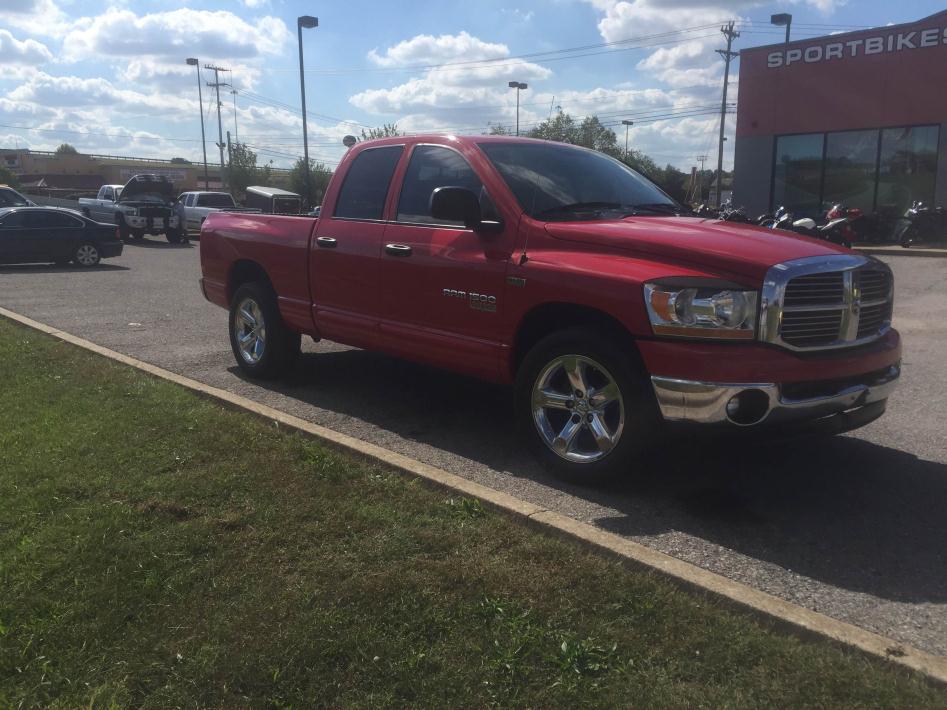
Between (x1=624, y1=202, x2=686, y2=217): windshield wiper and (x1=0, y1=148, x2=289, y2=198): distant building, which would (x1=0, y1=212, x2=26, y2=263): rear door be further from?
(x1=0, y1=148, x2=289, y2=198): distant building

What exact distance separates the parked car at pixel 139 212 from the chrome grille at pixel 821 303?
26.4 metres

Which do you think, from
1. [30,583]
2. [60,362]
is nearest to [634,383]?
[30,583]

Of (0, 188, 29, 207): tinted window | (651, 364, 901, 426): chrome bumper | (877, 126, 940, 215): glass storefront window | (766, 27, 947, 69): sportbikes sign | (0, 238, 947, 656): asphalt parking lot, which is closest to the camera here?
(0, 238, 947, 656): asphalt parking lot

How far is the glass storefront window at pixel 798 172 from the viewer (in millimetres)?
24453

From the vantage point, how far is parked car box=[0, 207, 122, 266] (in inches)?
735

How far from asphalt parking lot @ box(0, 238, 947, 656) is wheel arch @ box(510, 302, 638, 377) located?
27.3 inches

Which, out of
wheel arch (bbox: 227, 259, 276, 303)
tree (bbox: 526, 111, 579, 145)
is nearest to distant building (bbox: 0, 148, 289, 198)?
tree (bbox: 526, 111, 579, 145)

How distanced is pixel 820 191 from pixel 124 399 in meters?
23.0

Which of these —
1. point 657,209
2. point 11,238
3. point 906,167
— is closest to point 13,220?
point 11,238

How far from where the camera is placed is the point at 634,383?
413 centimetres

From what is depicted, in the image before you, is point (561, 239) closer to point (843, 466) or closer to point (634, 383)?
point (634, 383)

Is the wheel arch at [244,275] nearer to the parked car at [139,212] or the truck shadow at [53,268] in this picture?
the truck shadow at [53,268]

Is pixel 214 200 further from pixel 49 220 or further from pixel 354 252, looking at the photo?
pixel 354 252

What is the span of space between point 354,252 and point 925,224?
1958cm
